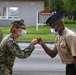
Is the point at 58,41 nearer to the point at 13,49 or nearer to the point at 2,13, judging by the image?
the point at 13,49

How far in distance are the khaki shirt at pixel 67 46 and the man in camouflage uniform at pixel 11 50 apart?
0.44m

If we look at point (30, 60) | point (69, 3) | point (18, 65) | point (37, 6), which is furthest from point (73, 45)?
point (69, 3)

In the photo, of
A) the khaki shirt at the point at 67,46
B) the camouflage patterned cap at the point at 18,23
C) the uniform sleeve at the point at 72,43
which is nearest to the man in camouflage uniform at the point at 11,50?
the camouflage patterned cap at the point at 18,23

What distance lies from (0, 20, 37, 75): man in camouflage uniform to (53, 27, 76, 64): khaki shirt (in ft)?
1.45

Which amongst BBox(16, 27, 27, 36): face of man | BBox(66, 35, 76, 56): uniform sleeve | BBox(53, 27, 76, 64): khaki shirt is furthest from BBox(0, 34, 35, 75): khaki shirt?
BBox(66, 35, 76, 56): uniform sleeve

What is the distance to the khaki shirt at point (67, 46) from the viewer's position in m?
4.72

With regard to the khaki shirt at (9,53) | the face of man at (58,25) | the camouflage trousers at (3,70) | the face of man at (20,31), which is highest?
the face of man at (58,25)

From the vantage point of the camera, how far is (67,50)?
15.8 feet

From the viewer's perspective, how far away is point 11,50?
4.93 metres

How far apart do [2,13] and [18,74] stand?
117 feet

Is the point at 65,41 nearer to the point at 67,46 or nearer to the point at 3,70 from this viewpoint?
the point at 67,46

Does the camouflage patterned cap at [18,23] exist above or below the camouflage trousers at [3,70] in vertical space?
above

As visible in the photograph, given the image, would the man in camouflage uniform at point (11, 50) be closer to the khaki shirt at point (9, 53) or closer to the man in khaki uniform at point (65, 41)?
the khaki shirt at point (9, 53)

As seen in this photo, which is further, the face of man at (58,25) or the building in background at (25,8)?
the building in background at (25,8)
